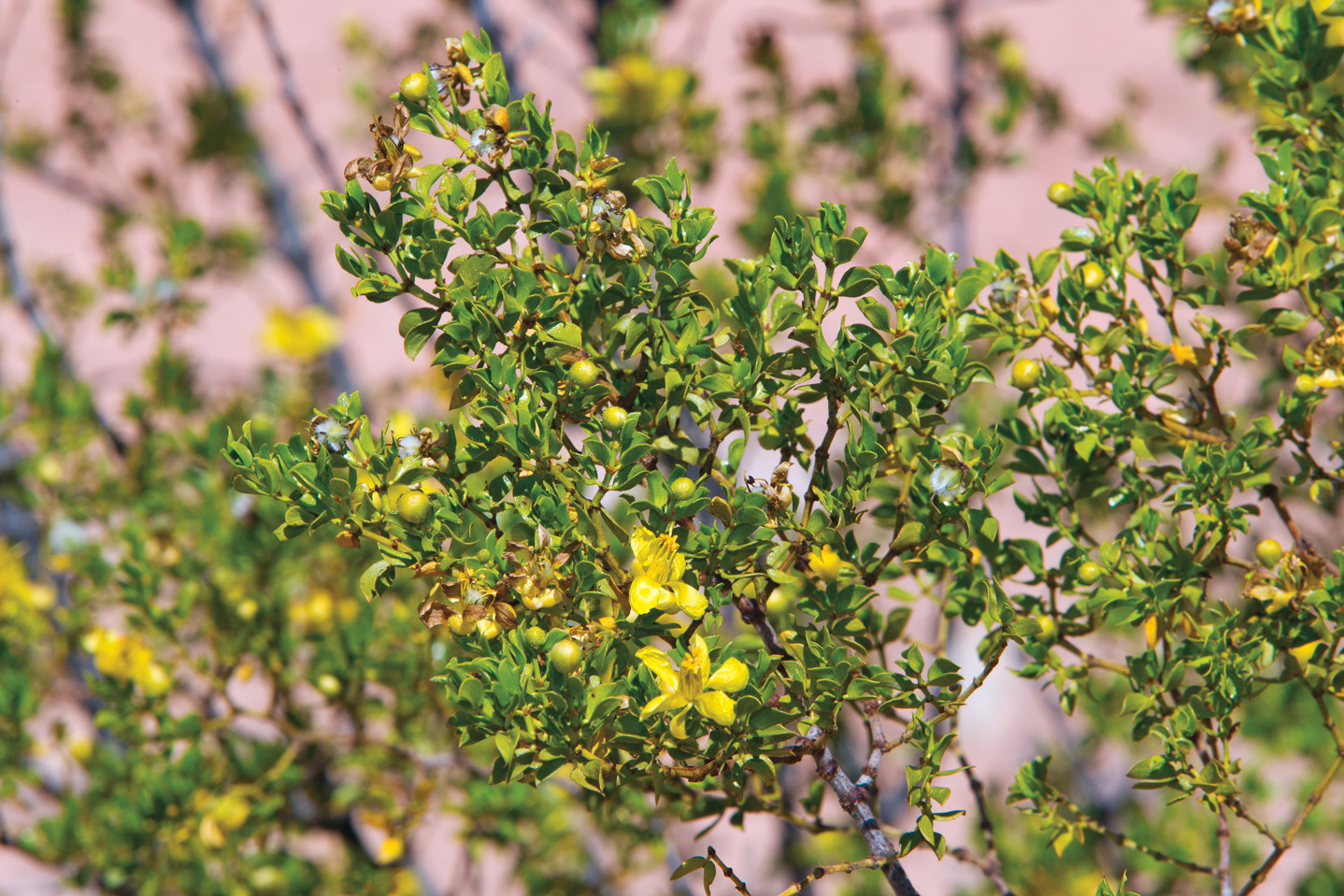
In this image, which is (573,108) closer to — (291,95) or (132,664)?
(291,95)

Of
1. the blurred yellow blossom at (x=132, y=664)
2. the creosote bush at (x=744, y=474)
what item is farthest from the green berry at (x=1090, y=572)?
the blurred yellow blossom at (x=132, y=664)

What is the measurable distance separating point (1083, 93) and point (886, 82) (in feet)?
18.3

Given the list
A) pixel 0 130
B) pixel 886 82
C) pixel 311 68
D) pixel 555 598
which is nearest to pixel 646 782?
pixel 555 598

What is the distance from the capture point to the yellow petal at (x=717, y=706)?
28.8 inches

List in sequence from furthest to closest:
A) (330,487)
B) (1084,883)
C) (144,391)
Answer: (1084,883), (144,391), (330,487)

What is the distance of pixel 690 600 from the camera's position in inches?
29.7

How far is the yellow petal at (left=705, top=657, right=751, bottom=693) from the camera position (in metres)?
0.74

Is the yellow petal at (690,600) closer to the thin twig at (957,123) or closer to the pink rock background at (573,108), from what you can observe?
the thin twig at (957,123)

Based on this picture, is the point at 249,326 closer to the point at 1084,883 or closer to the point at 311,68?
the point at 311,68

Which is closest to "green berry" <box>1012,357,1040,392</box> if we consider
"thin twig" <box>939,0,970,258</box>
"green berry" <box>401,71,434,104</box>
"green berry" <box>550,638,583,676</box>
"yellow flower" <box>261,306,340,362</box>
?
"green berry" <box>550,638,583,676</box>

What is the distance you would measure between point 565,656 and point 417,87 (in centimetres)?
47

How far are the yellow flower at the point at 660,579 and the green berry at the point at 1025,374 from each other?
37cm

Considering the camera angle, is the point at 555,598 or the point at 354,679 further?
the point at 354,679

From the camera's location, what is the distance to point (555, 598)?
0.79m
